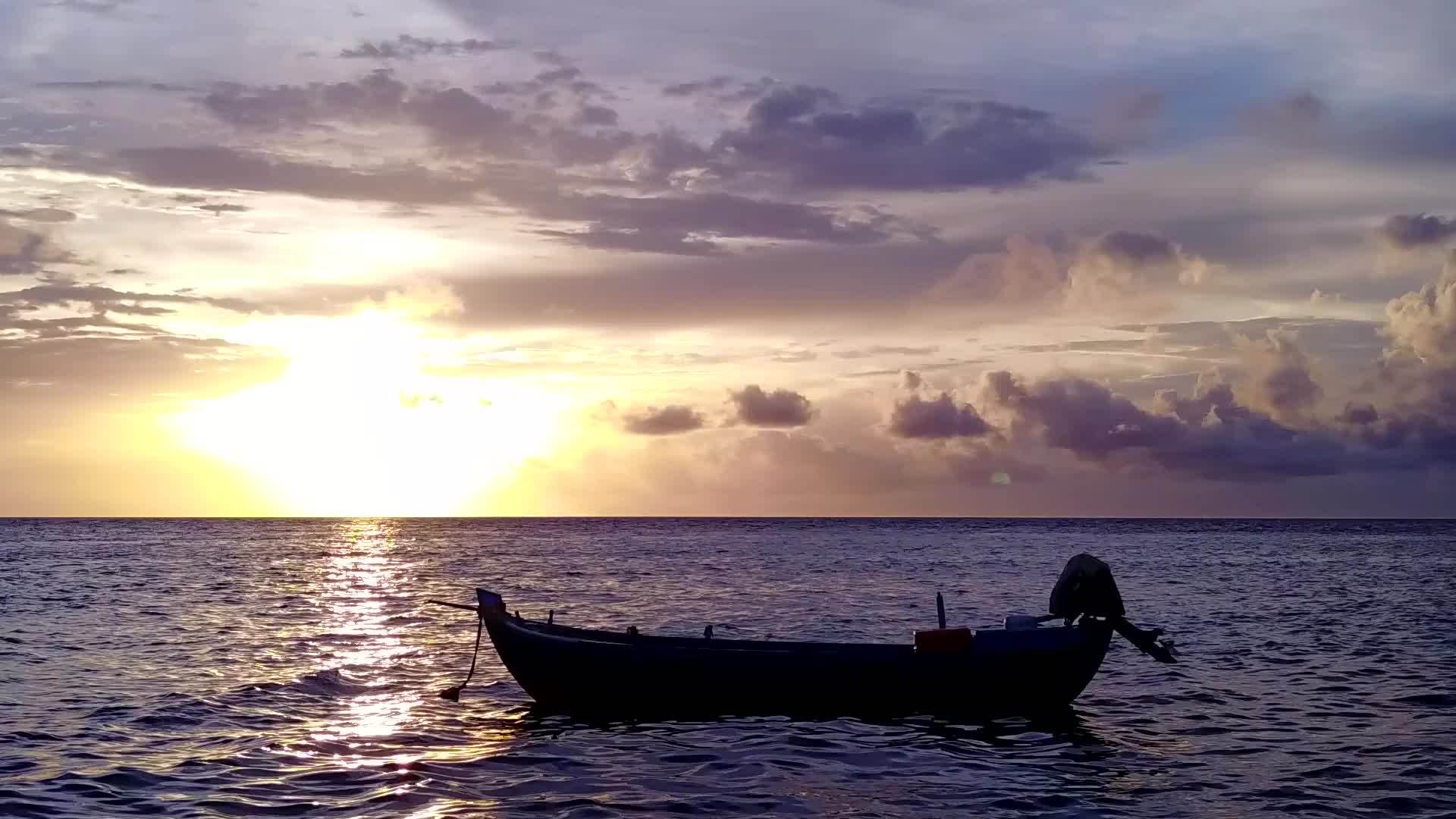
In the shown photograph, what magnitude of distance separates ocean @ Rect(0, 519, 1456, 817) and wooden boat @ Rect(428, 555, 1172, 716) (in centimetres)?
51

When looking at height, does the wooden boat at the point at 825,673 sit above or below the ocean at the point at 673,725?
above

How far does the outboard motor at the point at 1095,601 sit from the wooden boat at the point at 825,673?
10 centimetres

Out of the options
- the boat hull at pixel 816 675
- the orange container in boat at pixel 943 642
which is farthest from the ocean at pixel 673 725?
the orange container in boat at pixel 943 642

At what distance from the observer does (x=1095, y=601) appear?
22.7 metres

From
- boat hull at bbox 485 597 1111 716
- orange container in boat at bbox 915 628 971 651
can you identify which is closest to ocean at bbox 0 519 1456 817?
boat hull at bbox 485 597 1111 716

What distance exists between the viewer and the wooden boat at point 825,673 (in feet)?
72.4

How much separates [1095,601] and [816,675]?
572cm

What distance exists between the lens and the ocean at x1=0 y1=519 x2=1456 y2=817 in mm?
16469

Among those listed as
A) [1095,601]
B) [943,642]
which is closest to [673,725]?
[943,642]

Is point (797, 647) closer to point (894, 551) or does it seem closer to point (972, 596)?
point (972, 596)

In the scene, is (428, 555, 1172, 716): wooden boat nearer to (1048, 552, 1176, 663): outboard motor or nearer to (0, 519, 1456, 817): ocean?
(1048, 552, 1176, 663): outboard motor

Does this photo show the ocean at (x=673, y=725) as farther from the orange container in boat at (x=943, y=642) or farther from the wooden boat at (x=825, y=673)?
the orange container in boat at (x=943, y=642)

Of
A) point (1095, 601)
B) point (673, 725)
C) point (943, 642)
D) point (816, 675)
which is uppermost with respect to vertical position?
point (1095, 601)

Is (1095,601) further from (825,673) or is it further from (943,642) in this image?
(825,673)
